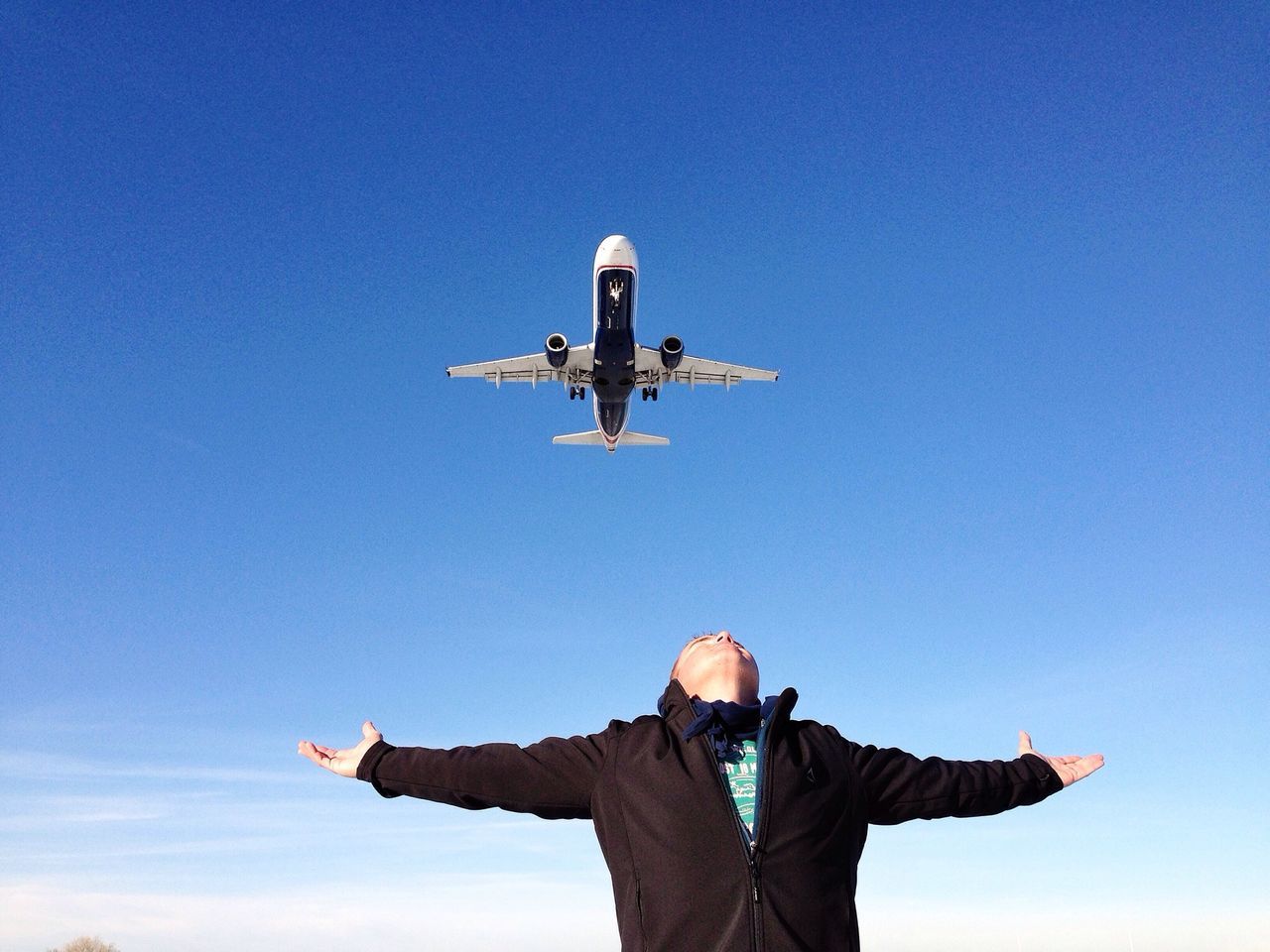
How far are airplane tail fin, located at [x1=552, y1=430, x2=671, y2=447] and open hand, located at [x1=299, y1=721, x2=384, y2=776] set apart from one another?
1917 inches

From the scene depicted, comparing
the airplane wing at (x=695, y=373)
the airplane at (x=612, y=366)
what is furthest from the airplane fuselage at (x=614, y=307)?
the airplane wing at (x=695, y=373)

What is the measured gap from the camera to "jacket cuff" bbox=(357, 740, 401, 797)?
4965mm

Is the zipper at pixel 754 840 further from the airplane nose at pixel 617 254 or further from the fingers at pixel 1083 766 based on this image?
the airplane nose at pixel 617 254

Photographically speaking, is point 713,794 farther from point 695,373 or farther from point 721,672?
point 695,373

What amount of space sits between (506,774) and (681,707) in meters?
0.92

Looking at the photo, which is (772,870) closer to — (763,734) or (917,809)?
(763,734)

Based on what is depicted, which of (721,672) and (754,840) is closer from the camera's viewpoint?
(754,840)

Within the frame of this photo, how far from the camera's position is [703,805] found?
443 centimetres

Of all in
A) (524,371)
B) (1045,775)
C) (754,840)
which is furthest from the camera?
(524,371)

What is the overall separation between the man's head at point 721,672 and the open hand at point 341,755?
63.7 inches

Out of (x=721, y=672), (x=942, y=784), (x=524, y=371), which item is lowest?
(x=942, y=784)

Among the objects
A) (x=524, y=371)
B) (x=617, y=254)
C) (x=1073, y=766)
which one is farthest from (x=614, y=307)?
(x=1073, y=766)

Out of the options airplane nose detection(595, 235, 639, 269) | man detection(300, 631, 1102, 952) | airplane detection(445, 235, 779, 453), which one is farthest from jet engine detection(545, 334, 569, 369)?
man detection(300, 631, 1102, 952)

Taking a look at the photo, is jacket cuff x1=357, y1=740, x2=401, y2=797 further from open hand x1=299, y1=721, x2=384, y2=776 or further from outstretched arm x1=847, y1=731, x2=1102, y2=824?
outstretched arm x1=847, y1=731, x2=1102, y2=824
